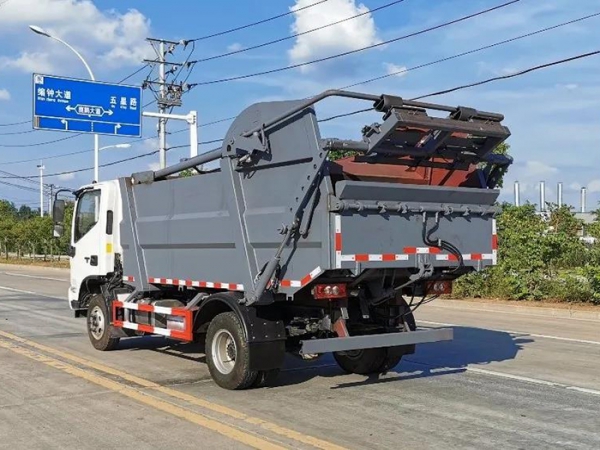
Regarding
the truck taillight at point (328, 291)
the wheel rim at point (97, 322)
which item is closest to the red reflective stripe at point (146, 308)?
the wheel rim at point (97, 322)

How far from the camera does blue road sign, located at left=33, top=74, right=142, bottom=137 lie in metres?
24.8

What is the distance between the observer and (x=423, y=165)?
8328 millimetres

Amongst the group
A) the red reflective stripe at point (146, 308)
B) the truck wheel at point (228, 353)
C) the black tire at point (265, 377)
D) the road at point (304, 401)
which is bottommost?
the road at point (304, 401)

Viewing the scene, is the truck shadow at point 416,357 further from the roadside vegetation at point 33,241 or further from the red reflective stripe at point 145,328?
the roadside vegetation at point 33,241

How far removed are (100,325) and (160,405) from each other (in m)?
4.00

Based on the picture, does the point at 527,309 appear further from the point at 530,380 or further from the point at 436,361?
the point at 530,380

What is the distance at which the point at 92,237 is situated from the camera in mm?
11688

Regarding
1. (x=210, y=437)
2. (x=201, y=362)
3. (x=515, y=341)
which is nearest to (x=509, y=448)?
(x=210, y=437)

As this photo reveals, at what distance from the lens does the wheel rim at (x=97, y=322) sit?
1113 cm

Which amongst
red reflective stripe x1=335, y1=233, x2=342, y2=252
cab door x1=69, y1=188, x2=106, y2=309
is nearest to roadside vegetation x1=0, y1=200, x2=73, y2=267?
cab door x1=69, y1=188, x2=106, y2=309

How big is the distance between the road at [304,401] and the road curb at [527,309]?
5278 mm

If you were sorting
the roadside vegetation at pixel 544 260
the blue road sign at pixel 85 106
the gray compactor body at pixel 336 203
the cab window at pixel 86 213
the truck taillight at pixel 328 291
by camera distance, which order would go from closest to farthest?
the gray compactor body at pixel 336 203 → the truck taillight at pixel 328 291 → the cab window at pixel 86 213 → the roadside vegetation at pixel 544 260 → the blue road sign at pixel 85 106

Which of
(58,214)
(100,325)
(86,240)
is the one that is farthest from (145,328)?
(58,214)

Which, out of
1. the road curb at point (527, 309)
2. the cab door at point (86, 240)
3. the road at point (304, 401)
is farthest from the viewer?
the road curb at point (527, 309)
